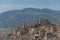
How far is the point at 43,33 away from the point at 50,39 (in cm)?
333

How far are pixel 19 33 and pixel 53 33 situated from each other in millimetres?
12781

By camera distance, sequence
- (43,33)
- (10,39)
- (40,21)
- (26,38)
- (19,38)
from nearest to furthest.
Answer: (43,33) → (26,38) → (19,38) → (10,39) → (40,21)

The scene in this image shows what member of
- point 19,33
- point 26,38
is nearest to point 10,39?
point 19,33

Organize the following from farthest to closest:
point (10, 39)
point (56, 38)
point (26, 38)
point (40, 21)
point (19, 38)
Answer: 1. point (40, 21)
2. point (10, 39)
3. point (19, 38)
4. point (26, 38)
5. point (56, 38)

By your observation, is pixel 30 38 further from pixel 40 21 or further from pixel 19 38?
pixel 40 21

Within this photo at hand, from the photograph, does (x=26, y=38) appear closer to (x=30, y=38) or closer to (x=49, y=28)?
(x=30, y=38)

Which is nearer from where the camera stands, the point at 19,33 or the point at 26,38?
the point at 26,38

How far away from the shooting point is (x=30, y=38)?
48812 millimetres

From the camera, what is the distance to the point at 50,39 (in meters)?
Answer: 43.8

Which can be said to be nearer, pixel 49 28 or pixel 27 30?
pixel 49 28

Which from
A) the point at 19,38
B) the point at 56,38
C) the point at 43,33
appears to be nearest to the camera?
the point at 56,38

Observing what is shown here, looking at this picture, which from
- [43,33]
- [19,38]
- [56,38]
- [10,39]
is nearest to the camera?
[56,38]

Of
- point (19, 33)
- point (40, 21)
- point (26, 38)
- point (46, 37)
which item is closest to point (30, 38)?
point (26, 38)

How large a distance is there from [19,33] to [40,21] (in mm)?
10927
